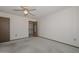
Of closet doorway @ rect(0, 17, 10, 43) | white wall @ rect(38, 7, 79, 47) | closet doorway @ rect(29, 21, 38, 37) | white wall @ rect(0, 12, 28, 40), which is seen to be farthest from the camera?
closet doorway @ rect(29, 21, 38, 37)

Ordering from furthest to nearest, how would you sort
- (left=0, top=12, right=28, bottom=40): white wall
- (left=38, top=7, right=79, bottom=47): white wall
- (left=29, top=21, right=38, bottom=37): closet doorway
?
(left=29, top=21, right=38, bottom=37): closet doorway
(left=0, top=12, right=28, bottom=40): white wall
(left=38, top=7, right=79, bottom=47): white wall

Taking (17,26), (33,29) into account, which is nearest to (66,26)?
(17,26)

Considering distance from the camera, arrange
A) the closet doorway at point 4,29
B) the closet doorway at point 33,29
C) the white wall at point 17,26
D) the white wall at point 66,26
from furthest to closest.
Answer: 1. the closet doorway at point 33,29
2. the white wall at point 17,26
3. the closet doorway at point 4,29
4. the white wall at point 66,26

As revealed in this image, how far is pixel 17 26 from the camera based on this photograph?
242 inches

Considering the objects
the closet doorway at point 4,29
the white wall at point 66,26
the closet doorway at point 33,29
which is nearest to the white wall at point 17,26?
the closet doorway at point 4,29

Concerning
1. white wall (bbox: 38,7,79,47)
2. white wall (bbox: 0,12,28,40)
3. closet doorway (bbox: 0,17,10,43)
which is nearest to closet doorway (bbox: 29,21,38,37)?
white wall (bbox: 0,12,28,40)

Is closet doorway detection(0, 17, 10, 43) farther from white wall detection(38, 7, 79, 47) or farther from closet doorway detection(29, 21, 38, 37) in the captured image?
white wall detection(38, 7, 79, 47)

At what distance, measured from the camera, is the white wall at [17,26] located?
564 centimetres

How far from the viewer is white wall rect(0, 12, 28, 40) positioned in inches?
222

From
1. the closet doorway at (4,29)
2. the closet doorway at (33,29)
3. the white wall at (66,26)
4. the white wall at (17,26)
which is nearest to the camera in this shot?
the white wall at (66,26)

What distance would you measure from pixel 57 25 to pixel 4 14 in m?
4.35

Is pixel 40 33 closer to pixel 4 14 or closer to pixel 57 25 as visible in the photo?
pixel 57 25

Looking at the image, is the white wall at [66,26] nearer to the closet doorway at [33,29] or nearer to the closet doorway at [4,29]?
the closet doorway at [33,29]
